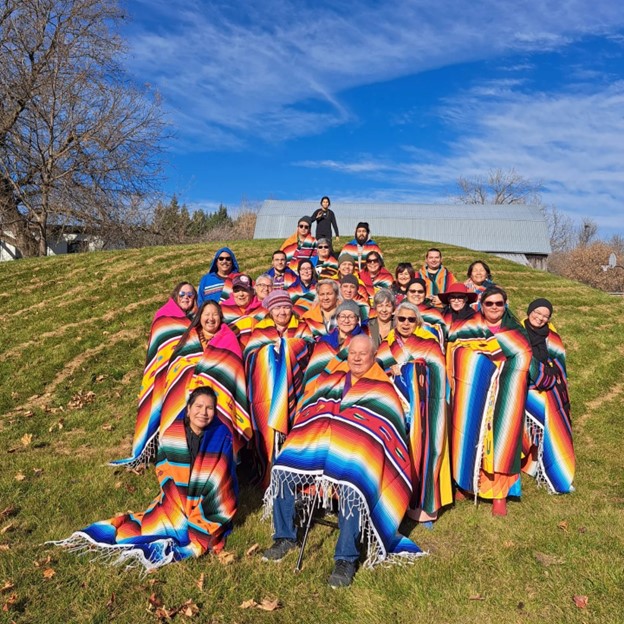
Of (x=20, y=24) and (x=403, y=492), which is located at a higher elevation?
(x=20, y=24)

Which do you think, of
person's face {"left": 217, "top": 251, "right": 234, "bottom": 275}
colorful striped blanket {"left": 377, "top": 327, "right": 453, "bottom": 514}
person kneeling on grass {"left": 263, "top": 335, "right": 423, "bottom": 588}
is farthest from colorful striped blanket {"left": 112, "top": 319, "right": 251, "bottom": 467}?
person's face {"left": 217, "top": 251, "right": 234, "bottom": 275}

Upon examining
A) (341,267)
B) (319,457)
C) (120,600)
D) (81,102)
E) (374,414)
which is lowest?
(120,600)

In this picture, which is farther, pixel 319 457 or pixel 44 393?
pixel 44 393

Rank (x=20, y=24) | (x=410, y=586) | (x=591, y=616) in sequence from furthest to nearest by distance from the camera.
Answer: (x=20, y=24)
(x=410, y=586)
(x=591, y=616)

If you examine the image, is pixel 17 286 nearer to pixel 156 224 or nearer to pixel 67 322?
pixel 67 322

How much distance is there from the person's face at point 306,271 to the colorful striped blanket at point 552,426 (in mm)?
3460

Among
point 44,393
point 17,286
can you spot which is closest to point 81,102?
point 17,286

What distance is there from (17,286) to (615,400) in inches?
529

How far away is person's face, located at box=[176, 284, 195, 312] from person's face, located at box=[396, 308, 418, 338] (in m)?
2.36

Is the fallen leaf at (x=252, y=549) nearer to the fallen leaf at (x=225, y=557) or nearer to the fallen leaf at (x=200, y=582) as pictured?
the fallen leaf at (x=225, y=557)

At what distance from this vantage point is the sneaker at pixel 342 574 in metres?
3.82

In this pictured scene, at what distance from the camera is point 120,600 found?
363cm

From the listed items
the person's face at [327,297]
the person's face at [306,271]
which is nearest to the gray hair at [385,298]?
the person's face at [327,297]

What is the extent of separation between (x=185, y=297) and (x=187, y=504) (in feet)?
7.79
